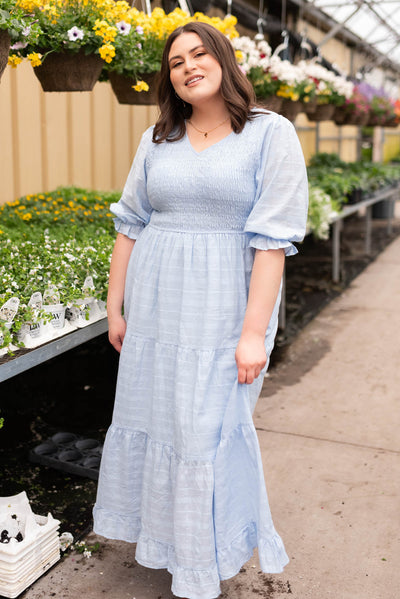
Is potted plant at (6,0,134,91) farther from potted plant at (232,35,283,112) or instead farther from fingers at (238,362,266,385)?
potted plant at (232,35,283,112)

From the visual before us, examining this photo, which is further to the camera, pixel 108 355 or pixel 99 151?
pixel 99 151

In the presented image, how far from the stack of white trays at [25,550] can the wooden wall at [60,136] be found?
113 inches

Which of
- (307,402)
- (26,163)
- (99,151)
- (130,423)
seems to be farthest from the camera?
(99,151)

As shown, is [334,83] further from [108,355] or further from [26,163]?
[108,355]

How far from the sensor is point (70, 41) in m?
2.49

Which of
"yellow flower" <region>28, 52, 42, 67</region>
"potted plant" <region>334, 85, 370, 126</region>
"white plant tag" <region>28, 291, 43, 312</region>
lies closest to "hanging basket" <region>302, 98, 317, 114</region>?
"potted plant" <region>334, 85, 370, 126</region>

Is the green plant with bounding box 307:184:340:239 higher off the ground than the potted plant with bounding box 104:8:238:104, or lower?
lower

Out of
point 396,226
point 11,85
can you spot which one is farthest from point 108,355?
point 396,226

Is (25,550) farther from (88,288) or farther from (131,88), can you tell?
(131,88)

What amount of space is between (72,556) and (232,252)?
4.01ft

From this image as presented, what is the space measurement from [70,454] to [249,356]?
4.75 ft

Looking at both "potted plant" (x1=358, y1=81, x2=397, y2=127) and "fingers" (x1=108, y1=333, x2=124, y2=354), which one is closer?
"fingers" (x1=108, y1=333, x2=124, y2=354)

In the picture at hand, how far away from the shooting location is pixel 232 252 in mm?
1844

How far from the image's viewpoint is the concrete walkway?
7.11ft
